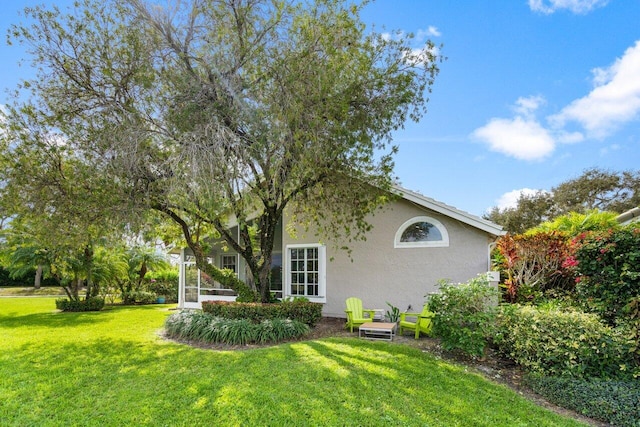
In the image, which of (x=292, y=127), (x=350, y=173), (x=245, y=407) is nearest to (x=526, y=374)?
(x=245, y=407)

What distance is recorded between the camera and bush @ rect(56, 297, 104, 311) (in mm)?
17172

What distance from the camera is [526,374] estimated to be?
6.44 meters

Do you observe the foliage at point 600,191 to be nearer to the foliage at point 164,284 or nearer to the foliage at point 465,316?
the foliage at point 465,316

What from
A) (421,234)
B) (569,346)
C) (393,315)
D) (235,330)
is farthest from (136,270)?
(569,346)

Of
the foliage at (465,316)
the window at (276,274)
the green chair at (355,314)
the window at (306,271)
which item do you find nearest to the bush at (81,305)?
the window at (276,274)

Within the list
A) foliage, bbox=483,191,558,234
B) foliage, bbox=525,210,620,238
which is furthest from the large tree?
foliage, bbox=483,191,558,234

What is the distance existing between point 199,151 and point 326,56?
385 cm

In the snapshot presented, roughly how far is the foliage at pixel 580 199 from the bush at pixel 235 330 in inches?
1001

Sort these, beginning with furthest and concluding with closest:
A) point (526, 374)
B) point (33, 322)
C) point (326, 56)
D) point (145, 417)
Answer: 1. point (33, 322)
2. point (326, 56)
3. point (526, 374)
4. point (145, 417)

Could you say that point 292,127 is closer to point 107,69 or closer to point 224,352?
point 107,69

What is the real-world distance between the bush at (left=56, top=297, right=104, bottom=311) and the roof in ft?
52.7

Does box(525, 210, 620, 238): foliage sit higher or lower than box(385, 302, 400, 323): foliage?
higher

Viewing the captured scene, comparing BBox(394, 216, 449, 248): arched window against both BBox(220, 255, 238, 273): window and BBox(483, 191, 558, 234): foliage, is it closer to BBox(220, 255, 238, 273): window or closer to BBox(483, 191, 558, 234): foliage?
BBox(220, 255, 238, 273): window

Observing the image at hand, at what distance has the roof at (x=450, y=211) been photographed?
989cm
